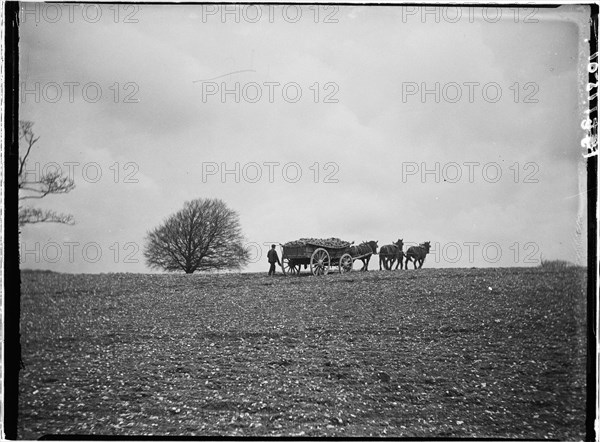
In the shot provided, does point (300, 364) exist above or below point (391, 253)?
below

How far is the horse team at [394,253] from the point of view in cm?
432

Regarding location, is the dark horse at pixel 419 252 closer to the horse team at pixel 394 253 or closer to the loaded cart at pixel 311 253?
the horse team at pixel 394 253

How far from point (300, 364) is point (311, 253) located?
2.95 feet

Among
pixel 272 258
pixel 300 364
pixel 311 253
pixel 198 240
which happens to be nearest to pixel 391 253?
pixel 311 253

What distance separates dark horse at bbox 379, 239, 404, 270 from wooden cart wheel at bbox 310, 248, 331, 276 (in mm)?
450

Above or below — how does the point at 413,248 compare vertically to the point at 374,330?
above

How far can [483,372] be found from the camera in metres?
4.25

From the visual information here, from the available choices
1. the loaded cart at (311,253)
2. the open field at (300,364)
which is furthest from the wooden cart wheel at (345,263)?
the open field at (300,364)

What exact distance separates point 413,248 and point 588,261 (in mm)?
1367

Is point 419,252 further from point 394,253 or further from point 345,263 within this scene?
point 345,263

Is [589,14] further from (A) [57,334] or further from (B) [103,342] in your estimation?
(A) [57,334]

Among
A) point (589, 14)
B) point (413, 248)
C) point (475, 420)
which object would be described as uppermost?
point (589, 14)

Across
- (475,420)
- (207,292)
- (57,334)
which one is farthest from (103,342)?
(475,420)

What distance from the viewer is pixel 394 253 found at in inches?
173
